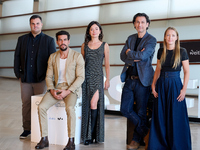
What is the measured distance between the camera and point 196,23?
6391 millimetres

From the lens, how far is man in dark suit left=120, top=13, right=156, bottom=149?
8.18 ft

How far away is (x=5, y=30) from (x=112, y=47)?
16.6 ft

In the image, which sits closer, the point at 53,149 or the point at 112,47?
the point at 53,149

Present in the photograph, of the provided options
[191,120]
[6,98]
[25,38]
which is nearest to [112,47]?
[6,98]

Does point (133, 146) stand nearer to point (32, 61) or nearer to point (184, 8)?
point (32, 61)

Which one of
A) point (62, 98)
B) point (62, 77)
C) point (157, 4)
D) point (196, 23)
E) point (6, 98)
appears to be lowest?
point (6, 98)

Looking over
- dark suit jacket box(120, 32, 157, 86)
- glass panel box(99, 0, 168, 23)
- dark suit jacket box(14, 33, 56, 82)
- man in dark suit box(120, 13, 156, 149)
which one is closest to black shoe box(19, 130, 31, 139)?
dark suit jacket box(14, 33, 56, 82)

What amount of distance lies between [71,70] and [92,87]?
291 mm

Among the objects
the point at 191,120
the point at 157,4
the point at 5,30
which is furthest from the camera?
the point at 5,30

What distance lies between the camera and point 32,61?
299 centimetres

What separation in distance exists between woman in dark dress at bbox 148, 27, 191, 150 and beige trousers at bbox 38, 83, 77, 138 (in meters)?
0.77

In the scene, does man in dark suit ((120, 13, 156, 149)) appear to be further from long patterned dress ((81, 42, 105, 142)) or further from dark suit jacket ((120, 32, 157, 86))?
long patterned dress ((81, 42, 105, 142))

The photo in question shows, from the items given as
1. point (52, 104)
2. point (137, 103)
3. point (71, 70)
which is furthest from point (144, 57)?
point (52, 104)

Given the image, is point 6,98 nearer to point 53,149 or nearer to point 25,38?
point 25,38
